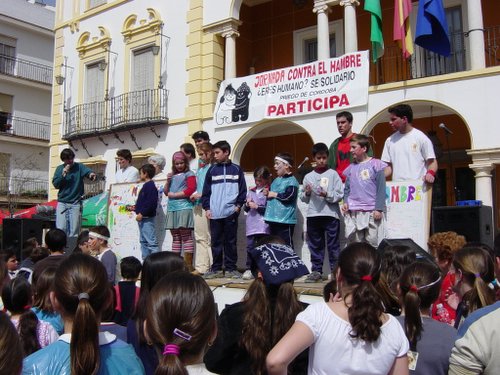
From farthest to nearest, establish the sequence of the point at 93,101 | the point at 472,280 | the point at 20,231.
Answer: the point at 93,101 → the point at 20,231 → the point at 472,280

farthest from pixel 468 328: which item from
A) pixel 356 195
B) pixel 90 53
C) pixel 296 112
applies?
pixel 90 53

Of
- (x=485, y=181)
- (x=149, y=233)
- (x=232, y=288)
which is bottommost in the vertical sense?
(x=232, y=288)

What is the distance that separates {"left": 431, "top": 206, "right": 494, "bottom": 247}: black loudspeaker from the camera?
6.23 m

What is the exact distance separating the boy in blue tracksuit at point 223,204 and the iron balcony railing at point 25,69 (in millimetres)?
23871

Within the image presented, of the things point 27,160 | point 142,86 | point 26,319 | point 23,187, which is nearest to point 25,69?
point 27,160

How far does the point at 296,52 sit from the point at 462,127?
5.24 metres

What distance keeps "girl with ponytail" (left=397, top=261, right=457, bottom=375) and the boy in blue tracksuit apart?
431 centimetres

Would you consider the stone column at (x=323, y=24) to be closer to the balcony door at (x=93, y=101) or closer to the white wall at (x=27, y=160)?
the balcony door at (x=93, y=101)

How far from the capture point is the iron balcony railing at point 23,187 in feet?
87.2

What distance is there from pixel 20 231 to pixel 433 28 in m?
8.84

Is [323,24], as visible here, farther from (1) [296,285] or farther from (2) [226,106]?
(1) [296,285]

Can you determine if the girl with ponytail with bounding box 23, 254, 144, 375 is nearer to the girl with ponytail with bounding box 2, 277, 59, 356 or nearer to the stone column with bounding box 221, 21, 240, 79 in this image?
the girl with ponytail with bounding box 2, 277, 59, 356

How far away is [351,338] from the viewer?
236 cm

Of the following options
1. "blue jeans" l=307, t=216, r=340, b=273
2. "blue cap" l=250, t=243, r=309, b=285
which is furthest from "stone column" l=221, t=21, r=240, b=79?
"blue cap" l=250, t=243, r=309, b=285
